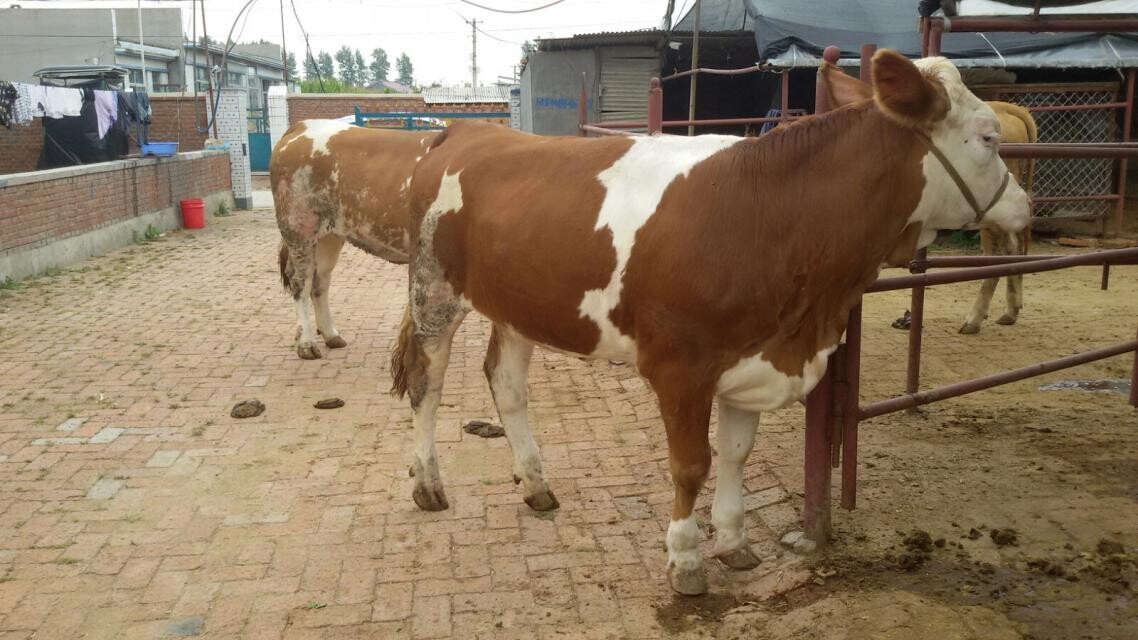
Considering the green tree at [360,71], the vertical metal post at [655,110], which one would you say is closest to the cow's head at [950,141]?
the vertical metal post at [655,110]

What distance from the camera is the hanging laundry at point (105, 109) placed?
16.0 metres

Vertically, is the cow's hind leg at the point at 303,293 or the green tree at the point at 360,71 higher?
the green tree at the point at 360,71

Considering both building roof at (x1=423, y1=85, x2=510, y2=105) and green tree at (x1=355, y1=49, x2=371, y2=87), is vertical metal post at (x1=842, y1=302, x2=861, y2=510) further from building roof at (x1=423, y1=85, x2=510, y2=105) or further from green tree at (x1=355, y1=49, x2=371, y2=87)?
green tree at (x1=355, y1=49, x2=371, y2=87)

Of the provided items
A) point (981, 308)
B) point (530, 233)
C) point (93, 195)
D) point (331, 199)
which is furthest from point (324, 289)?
point (93, 195)

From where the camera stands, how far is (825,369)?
357cm

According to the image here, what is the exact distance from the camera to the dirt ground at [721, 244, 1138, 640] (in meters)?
3.30

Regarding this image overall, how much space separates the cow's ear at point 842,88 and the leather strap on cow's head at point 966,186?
35 centimetres

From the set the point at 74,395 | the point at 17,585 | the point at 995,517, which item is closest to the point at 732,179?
the point at 995,517

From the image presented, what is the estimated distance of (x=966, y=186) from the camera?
327 cm

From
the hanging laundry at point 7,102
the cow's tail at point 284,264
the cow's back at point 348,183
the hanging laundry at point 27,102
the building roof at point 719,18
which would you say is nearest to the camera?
the cow's back at point 348,183

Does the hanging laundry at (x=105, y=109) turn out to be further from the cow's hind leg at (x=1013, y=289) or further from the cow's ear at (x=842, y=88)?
the cow's ear at (x=842, y=88)

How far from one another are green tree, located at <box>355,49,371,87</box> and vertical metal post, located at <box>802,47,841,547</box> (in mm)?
115587

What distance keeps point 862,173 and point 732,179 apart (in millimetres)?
446

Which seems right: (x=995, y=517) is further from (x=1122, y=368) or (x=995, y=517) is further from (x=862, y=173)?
(x=1122, y=368)
